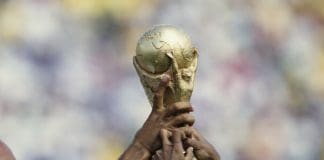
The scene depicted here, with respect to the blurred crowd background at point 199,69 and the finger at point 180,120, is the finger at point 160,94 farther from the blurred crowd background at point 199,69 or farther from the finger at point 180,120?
the blurred crowd background at point 199,69

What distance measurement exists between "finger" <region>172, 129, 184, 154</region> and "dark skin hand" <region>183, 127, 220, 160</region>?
0.7 inches

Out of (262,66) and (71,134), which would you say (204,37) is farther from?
(71,134)

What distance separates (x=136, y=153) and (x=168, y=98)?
11 cm

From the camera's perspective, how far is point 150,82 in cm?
171

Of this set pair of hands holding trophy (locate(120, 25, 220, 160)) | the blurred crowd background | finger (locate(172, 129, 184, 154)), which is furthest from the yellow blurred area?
finger (locate(172, 129, 184, 154))

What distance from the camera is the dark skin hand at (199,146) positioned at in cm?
164

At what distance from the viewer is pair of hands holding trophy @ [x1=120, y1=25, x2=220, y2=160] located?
1.62 m

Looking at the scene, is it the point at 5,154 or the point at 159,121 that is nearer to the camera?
the point at 159,121

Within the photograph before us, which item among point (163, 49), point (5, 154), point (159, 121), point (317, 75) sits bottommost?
point (317, 75)

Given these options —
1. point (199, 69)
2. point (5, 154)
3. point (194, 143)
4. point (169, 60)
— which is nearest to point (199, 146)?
point (194, 143)

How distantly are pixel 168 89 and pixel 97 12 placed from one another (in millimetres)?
3006

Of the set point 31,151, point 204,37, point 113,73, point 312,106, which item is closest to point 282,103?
point 312,106

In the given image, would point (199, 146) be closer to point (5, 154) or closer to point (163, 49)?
point (163, 49)

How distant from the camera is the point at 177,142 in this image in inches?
63.4
